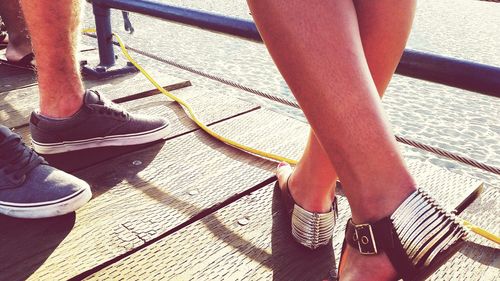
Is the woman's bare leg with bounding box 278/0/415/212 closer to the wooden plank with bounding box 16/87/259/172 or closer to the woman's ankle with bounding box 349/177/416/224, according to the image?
the woman's ankle with bounding box 349/177/416/224

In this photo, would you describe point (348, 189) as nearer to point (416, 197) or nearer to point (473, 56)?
point (416, 197)

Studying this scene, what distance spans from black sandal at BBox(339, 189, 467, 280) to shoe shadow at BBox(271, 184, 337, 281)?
0.73 ft

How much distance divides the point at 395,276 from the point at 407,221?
0.08 meters

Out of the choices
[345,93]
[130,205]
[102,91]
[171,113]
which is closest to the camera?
[345,93]

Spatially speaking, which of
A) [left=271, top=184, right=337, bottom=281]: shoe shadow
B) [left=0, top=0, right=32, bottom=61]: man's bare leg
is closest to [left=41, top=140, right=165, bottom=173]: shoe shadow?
[left=271, top=184, right=337, bottom=281]: shoe shadow

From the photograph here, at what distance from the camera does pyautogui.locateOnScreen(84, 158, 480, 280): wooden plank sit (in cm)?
71

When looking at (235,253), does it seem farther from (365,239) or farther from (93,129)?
(93,129)

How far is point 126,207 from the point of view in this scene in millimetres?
864

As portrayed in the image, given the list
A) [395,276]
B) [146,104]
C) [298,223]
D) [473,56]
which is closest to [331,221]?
[298,223]

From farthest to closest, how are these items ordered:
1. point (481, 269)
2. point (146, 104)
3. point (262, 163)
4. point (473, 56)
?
point (473, 56) < point (146, 104) < point (262, 163) < point (481, 269)

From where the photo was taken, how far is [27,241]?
743mm

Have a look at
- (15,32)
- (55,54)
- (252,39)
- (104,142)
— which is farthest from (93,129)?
(15,32)

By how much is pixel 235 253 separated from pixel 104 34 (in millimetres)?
1294

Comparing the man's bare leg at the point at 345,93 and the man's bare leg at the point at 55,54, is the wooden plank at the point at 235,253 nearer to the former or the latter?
the man's bare leg at the point at 345,93
